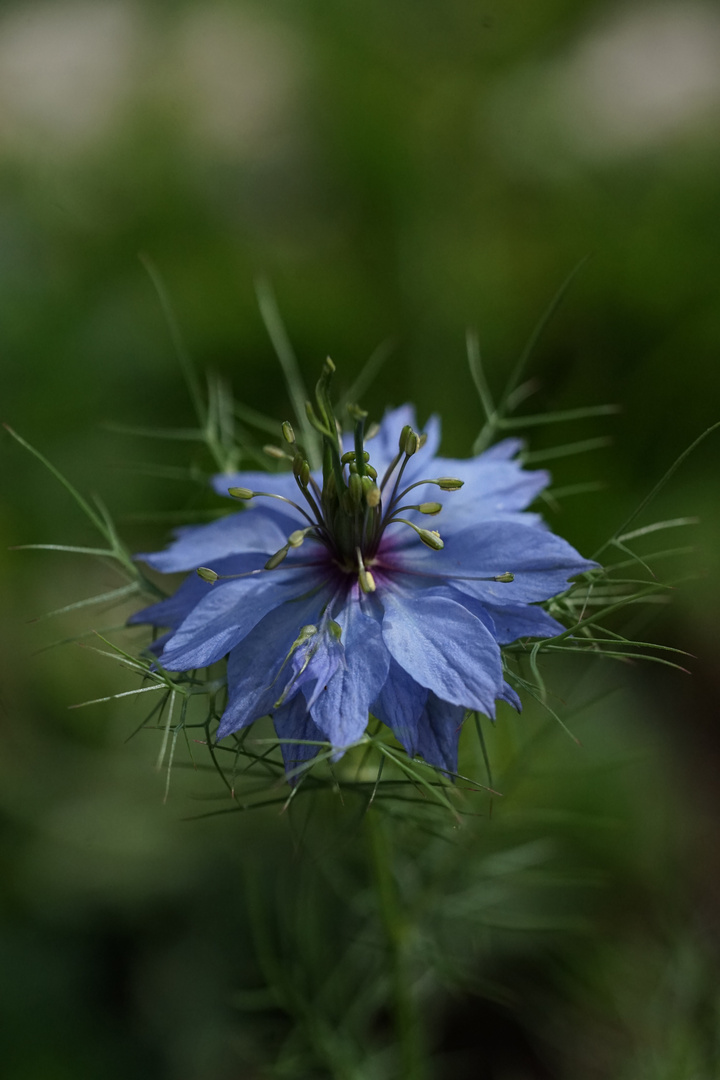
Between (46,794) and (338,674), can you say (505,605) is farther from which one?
(46,794)

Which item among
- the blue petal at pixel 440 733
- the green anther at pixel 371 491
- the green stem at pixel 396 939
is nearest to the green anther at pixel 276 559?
the green anther at pixel 371 491

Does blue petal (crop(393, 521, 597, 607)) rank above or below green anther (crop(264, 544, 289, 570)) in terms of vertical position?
below

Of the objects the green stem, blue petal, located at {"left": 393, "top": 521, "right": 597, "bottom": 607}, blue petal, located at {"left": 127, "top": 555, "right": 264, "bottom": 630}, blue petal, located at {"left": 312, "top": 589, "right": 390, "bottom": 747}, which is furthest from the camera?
the green stem

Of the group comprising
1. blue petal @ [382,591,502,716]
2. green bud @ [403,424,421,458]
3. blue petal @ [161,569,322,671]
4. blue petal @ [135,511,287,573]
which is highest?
green bud @ [403,424,421,458]

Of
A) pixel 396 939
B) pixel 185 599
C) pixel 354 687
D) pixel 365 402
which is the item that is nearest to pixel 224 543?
pixel 185 599

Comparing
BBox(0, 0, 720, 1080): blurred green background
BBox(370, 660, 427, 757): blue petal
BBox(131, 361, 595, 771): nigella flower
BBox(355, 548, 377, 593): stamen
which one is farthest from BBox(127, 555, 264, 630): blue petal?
BBox(0, 0, 720, 1080): blurred green background

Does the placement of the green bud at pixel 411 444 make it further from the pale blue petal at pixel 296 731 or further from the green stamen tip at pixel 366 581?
the pale blue petal at pixel 296 731

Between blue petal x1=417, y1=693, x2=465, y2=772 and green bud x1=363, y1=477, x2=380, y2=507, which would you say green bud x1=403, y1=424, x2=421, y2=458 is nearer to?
green bud x1=363, y1=477, x2=380, y2=507
